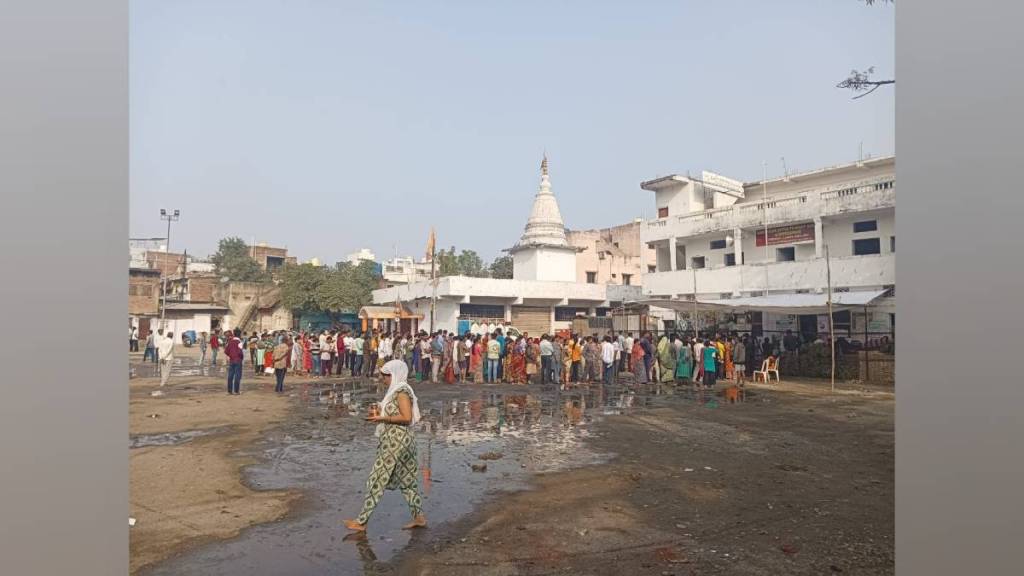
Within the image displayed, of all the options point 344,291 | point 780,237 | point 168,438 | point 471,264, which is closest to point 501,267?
point 471,264

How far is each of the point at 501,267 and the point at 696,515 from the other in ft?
141

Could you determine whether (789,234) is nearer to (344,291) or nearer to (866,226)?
(866,226)

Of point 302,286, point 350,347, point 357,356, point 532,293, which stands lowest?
point 357,356

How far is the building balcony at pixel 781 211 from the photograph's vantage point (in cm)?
2358

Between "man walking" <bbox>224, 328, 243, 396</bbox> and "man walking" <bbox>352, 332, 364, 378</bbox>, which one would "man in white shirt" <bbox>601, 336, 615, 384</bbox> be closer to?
"man walking" <bbox>352, 332, 364, 378</bbox>

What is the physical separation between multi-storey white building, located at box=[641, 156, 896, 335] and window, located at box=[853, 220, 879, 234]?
0.04 meters

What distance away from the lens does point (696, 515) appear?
18.6 feet
